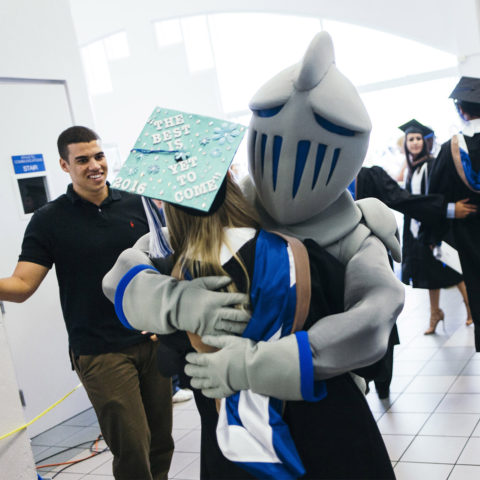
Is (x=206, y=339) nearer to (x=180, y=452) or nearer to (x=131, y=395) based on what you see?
(x=131, y=395)

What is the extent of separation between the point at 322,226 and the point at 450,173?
299 cm

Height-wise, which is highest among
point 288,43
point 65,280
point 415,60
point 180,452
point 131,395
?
point 288,43

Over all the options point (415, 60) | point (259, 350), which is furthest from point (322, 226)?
point (415, 60)

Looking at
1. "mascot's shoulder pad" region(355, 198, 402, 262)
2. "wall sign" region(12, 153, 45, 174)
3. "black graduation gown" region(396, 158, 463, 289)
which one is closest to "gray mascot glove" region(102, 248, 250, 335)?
"mascot's shoulder pad" region(355, 198, 402, 262)

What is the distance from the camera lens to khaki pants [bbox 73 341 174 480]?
264 cm

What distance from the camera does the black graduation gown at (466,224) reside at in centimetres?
403

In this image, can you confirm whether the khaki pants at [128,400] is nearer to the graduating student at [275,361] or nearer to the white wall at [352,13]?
the graduating student at [275,361]

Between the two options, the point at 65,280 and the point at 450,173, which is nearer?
the point at 65,280

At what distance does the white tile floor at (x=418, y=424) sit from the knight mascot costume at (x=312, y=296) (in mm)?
1819

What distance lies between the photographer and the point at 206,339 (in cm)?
136

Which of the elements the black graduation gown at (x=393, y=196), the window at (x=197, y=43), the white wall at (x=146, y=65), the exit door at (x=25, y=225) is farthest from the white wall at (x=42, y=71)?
the window at (x=197, y=43)

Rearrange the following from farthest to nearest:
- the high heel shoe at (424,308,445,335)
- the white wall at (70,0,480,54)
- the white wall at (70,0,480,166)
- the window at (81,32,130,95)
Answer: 1. the window at (81,32,130,95)
2. the white wall at (70,0,480,166)
3. the white wall at (70,0,480,54)
4. the high heel shoe at (424,308,445,335)

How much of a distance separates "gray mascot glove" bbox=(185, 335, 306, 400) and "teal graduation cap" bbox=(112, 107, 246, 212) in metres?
0.32

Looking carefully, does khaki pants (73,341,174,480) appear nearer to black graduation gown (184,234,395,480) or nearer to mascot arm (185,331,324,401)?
black graduation gown (184,234,395,480)
